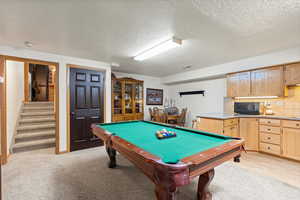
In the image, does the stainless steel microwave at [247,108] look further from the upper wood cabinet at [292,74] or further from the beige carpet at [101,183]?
the beige carpet at [101,183]

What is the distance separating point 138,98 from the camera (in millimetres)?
5215

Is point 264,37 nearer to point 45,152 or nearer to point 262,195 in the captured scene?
point 262,195

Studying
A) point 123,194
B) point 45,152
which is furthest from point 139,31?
point 45,152

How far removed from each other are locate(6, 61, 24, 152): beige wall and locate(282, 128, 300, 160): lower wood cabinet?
604cm

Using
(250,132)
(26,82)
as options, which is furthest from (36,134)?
(250,132)

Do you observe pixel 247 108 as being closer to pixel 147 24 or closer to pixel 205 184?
pixel 205 184

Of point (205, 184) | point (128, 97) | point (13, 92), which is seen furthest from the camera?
point (128, 97)

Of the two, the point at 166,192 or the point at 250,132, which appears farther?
the point at 250,132

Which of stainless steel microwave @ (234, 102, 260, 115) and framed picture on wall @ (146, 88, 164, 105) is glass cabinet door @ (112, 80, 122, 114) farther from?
stainless steel microwave @ (234, 102, 260, 115)

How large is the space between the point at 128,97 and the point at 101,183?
10.8 feet

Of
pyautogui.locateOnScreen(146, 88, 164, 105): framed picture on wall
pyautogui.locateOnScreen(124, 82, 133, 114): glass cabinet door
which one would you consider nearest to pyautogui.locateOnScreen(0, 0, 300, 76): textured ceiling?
pyautogui.locateOnScreen(124, 82, 133, 114): glass cabinet door

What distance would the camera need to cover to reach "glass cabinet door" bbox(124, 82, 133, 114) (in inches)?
194

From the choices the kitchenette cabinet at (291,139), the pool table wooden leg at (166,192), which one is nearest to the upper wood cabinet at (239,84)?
the kitchenette cabinet at (291,139)

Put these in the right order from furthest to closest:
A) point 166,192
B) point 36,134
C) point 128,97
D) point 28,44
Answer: point 128,97 < point 36,134 < point 28,44 < point 166,192
